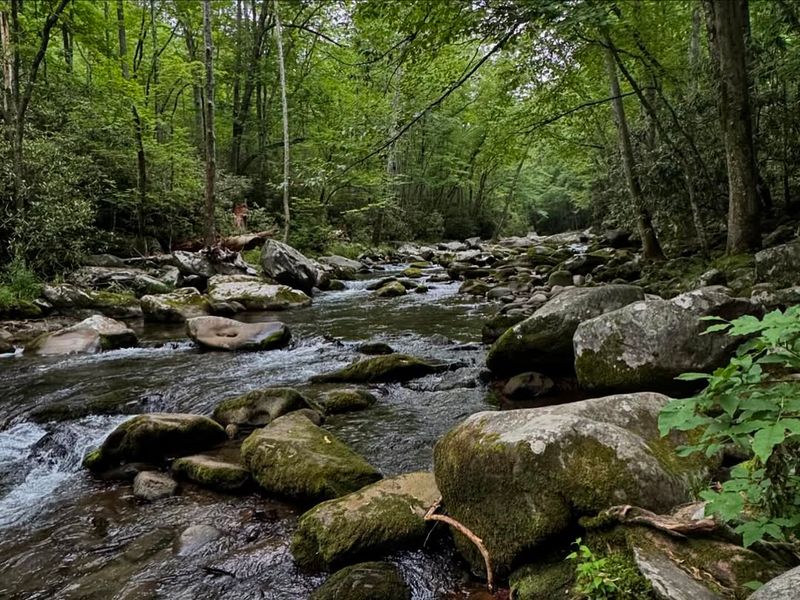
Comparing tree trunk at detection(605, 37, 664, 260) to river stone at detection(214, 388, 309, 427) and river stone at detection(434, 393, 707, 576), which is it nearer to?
river stone at detection(214, 388, 309, 427)

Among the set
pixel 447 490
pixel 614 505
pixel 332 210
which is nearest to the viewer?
pixel 614 505

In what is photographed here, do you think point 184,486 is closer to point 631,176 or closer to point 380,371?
point 380,371

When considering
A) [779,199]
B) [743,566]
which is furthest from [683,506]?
[779,199]

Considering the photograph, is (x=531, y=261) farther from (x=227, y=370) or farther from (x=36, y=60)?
(x=36, y=60)

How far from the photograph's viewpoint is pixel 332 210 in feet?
83.8

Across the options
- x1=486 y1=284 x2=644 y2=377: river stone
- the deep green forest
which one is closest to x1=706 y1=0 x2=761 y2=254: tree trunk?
the deep green forest

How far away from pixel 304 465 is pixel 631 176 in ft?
35.4

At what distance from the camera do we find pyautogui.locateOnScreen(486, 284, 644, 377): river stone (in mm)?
6082

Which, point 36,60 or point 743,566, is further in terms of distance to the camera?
point 36,60

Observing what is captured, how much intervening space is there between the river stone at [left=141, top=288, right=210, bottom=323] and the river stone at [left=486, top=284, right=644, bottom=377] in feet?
23.7

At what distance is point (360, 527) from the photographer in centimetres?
313

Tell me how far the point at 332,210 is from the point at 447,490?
2335 centimetres

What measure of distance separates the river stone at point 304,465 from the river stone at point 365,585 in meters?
0.95

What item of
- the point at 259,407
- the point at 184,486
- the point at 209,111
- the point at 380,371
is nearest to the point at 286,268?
the point at 209,111
